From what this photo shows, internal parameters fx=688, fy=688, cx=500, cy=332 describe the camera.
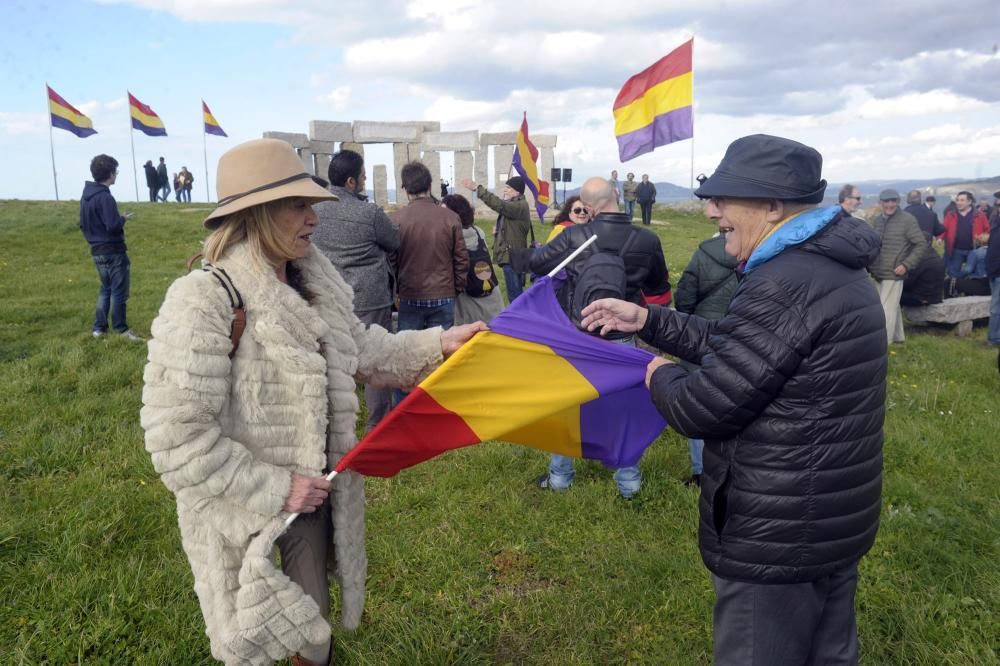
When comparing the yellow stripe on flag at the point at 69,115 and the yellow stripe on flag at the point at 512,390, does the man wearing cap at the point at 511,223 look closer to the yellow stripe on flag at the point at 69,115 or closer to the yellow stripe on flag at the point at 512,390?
the yellow stripe on flag at the point at 512,390

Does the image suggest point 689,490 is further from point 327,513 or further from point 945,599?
point 327,513

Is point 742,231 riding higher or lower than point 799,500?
higher

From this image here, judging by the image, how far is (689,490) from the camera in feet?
17.1

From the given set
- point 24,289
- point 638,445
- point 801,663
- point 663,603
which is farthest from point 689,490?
point 24,289

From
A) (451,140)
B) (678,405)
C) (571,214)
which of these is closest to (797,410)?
(678,405)

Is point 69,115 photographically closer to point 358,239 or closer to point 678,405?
point 358,239

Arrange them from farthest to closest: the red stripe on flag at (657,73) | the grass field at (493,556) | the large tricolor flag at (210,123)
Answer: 1. the large tricolor flag at (210,123)
2. the red stripe on flag at (657,73)
3. the grass field at (493,556)

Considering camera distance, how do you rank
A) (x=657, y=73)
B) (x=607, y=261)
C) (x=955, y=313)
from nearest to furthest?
(x=607, y=261), (x=657, y=73), (x=955, y=313)

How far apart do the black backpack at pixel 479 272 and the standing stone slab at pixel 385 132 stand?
25.8 m

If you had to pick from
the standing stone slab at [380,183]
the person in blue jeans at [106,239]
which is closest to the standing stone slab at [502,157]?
the standing stone slab at [380,183]

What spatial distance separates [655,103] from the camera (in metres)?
7.88

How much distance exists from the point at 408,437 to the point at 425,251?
405 cm

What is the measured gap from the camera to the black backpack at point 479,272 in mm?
7102

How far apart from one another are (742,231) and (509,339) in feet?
3.54
